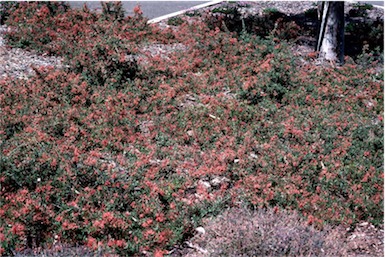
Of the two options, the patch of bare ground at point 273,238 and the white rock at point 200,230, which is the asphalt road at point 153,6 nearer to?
the white rock at point 200,230

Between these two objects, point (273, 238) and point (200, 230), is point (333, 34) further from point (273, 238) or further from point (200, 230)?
point (273, 238)

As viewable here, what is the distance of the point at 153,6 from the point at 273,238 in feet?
42.2

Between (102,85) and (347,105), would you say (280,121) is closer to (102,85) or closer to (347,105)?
(347,105)

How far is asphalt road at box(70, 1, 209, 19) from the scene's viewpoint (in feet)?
49.9

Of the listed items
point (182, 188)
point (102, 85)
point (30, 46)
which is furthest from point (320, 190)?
point (30, 46)

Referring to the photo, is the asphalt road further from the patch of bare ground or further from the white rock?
the patch of bare ground

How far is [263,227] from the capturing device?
17.2ft

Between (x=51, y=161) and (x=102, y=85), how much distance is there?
3268 mm

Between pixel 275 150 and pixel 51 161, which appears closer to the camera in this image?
pixel 51 161

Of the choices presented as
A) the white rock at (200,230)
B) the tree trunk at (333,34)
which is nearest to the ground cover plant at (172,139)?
the white rock at (200,230)

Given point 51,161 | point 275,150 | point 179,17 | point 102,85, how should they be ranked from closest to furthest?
point 51,161 < point 275,150 < point 102,85 < point 179,17

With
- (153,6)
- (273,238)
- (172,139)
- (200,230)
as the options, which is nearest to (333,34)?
(172,139)

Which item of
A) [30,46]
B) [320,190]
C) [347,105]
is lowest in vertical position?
[320,190]

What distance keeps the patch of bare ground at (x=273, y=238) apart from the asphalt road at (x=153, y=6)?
33.4 feet
